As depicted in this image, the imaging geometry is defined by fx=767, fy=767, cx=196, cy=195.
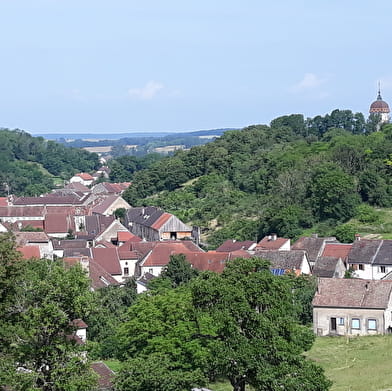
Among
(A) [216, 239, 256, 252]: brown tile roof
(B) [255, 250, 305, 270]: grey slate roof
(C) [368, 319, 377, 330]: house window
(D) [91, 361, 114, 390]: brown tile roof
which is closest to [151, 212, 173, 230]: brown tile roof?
(A) [216, 239, 256, 252]: brown tile roof

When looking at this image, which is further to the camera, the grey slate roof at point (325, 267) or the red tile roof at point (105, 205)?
the red tile roof at point (105, 205)

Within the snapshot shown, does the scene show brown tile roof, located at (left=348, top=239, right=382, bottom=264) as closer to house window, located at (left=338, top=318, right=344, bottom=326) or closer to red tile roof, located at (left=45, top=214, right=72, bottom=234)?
house window, located at (left=338, top=318, right=344, bottom=326)

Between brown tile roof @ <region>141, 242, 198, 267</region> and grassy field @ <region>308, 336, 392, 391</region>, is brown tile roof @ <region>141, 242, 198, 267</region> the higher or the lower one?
the higher one

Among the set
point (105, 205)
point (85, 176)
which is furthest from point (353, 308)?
point (85, 176)

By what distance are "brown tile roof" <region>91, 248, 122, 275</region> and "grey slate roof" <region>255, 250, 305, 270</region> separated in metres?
9.88

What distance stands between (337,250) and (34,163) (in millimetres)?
98978

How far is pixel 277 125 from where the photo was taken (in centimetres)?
9694

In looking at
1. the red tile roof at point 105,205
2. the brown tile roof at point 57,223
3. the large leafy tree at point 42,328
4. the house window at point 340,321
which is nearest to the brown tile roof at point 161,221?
the brown tile roof at point 57,223

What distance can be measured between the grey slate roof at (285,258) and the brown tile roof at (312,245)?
247 centimetres

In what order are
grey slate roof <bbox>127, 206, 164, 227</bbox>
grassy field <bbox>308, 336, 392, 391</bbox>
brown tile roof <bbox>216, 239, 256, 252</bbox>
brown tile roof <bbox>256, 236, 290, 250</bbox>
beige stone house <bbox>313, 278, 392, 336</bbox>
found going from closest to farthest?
grassy field <bbox>308, 336, 392, 391</bbox>
beige stone house <bbox>313, 278, 392, 336</bbox>
brown tile roof <bbox>256, 236, 290, 250</bbox>
brown tile roof <bbox>216, 239, 256, 252</bbox>
grey slate roof <bbox>127, 206, 164, 227</bbox>

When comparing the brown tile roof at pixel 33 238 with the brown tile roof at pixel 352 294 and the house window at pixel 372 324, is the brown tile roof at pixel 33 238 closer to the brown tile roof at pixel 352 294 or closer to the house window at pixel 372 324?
the brown tile roof at pixel 352 294

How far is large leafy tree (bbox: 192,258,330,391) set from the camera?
19.2 metres

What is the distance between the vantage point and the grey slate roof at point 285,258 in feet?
140

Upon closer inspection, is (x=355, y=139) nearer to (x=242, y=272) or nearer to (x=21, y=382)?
(x=242, y=272)
